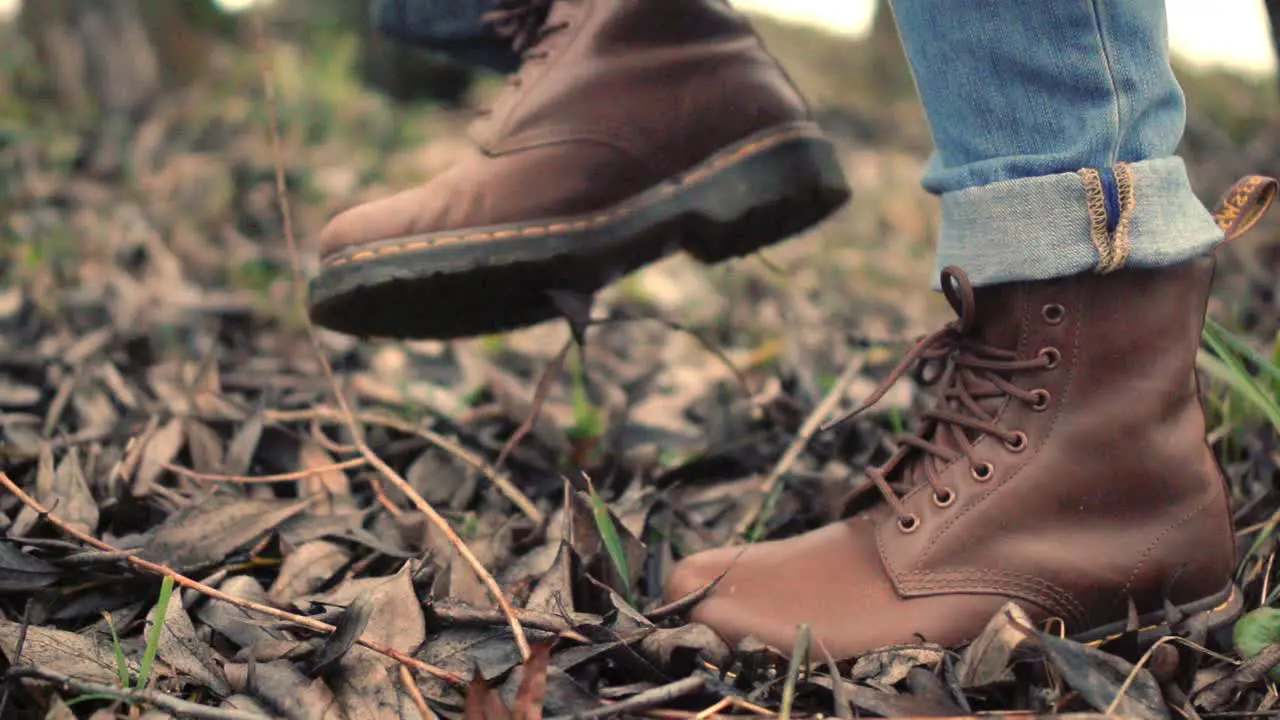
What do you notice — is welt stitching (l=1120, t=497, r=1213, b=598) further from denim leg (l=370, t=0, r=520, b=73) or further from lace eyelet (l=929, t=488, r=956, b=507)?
denim leg (l=370, t=0, r=520, b=73)

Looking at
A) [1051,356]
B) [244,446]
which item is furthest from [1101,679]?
[244,446]

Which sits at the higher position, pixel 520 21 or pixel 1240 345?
pixel 520 21

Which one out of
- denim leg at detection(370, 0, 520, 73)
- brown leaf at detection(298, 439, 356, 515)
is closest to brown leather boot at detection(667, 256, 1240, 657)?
brown leaf at detection(298, 439, 356, 515)

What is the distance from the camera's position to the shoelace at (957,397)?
1.09m

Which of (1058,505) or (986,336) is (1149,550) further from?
(986,336)

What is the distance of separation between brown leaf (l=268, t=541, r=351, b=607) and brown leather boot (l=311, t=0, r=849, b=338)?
0.35 m

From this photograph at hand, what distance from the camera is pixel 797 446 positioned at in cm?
150

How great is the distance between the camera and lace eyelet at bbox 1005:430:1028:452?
3.58 feet

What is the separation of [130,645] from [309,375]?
0.83 m

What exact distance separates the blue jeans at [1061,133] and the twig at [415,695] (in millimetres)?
666

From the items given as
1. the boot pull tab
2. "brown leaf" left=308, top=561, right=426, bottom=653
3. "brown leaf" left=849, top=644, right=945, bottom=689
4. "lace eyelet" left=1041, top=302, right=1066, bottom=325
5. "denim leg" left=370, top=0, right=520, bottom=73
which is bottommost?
"brown leaf" left=308, top=561, right=426, bottom=653

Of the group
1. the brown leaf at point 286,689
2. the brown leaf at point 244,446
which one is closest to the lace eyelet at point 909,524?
the brown leaf at point 286,689

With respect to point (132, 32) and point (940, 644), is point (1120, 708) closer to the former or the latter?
point (940, 644)

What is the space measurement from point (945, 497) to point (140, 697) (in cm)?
77
